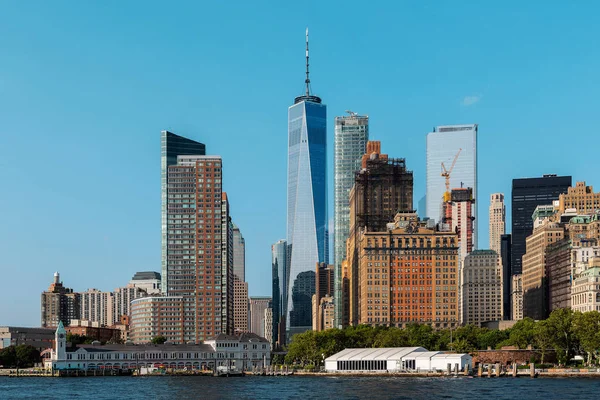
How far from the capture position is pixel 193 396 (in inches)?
7579

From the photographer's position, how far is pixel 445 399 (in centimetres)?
16838

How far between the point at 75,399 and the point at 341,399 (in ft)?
169

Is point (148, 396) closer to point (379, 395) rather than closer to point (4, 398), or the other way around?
point (4, 398)

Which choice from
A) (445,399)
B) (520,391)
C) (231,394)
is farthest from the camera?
(231,394)

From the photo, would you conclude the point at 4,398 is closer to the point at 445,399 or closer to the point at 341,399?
the point at 341,399

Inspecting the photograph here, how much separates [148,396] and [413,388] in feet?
162

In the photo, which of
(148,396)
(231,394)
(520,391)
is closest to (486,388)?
(520,391)

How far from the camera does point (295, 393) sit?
196250mm

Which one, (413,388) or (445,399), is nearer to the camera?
(445,399)

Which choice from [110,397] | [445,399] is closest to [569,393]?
[445,399]

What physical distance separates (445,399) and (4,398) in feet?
279

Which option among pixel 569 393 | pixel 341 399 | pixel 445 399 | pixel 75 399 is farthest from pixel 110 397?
pixel 569 393

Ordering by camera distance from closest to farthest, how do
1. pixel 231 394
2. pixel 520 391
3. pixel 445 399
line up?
pixel 445 399
pixel 520 391
pixel 231 394

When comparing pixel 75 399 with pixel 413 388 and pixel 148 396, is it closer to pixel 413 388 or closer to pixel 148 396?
pixel 148 396
